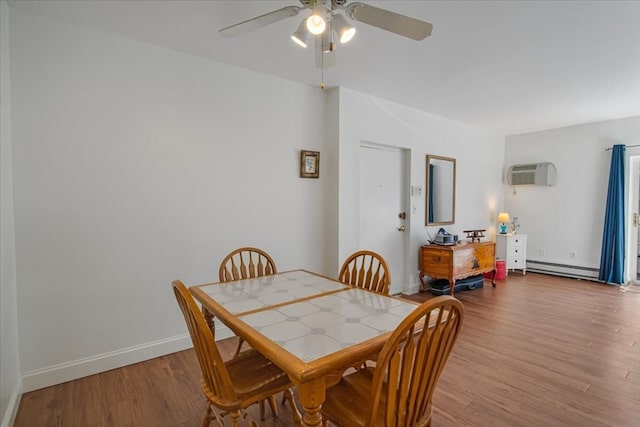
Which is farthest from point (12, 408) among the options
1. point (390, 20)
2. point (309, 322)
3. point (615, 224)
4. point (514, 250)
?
point (615, 224)

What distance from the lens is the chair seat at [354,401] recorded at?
3.89 feet

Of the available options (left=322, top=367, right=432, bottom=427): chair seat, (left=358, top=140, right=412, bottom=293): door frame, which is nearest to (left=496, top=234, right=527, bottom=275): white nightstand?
(left=358, top=140, right=412, bottom=293): door frame

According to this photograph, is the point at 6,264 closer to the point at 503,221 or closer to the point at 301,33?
the point at 301,33

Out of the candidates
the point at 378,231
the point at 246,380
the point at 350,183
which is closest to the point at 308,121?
the point at 350,183

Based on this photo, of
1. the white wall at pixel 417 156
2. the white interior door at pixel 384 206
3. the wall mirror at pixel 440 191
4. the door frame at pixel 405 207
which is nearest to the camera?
the white wall at pixel 417 156

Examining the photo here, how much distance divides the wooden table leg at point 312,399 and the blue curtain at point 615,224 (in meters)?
5.63

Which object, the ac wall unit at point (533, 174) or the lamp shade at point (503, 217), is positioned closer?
the ac wall unit at point (533, 174)

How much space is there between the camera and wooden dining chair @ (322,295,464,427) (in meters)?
1.02

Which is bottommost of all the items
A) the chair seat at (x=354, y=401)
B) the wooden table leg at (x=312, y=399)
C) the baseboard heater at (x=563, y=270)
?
the baseboard heater at (x=563, y=270)

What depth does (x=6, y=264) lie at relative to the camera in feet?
6.07

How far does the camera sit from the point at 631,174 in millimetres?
4762

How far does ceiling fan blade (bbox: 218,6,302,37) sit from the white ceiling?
41 centimetres

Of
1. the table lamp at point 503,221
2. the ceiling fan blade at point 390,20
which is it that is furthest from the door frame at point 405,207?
the ceiling fan blade at point 390,20

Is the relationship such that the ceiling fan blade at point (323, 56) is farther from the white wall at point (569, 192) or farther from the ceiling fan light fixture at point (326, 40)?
the white wall at point (569, 192)
